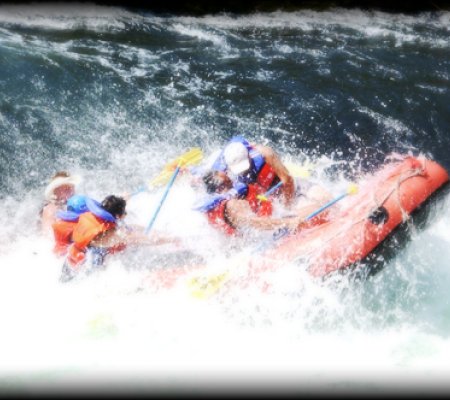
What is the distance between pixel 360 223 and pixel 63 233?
2769 millimetres

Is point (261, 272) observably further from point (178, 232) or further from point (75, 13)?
point (75, 13)

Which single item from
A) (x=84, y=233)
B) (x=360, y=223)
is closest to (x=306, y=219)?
(x=360, y=223)

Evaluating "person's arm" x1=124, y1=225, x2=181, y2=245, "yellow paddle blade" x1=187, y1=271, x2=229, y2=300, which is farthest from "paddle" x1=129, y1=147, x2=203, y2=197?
"yellow paddle blade" x1=187, y1=271, x2=229, y2=300

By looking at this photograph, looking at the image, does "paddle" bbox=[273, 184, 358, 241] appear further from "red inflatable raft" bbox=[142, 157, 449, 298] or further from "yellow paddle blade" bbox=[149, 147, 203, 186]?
"yellow paddle blade" bbox=[149, 147, 203, 186]

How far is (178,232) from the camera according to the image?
537cm

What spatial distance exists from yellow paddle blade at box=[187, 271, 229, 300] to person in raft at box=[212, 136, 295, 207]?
96 centimetres

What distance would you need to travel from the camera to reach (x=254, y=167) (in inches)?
204

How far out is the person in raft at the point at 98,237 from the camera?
4.64 meters

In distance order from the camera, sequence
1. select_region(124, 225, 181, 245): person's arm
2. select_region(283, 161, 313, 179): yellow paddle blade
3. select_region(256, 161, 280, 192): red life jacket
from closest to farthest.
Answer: select_region(124, 225, 181, 245): person's arm < select_region(256, 161, 280, 192): red life jacket < select_region(283, 161, 313, 179): yellow paddle blade

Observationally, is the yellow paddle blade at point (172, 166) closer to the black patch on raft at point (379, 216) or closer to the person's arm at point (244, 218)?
the person's arm at point (244, 218)

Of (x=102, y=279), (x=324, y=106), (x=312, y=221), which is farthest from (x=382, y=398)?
(x=324, y=106)

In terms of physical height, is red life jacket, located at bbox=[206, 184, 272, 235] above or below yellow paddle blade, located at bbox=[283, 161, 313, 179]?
below

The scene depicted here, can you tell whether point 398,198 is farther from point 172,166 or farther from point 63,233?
point 63,233

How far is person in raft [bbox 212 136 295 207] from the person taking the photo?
498 cm
